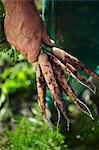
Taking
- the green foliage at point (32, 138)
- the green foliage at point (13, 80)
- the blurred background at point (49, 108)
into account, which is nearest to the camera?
the blurred background at point (49, 108)

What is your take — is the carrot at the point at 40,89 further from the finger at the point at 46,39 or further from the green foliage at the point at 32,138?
the green foliage at the point at 32,138

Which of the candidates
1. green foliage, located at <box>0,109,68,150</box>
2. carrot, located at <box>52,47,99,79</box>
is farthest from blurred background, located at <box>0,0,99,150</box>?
carrot, located at <box>52,47,99,79</box>

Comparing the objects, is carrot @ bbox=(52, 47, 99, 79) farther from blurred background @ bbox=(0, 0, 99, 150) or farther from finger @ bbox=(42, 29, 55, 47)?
blurred background @ bbox=(0, 0, 99, 150)

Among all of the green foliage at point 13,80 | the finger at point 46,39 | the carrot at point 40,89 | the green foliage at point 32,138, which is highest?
the finger at point 46,39

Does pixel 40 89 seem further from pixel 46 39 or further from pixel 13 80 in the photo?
pixel 13 80

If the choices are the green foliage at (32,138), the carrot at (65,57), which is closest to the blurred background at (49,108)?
the green foliage at (32,138)

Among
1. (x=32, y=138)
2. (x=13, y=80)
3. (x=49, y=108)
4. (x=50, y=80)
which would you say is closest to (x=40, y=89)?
(x=50, y=80)
